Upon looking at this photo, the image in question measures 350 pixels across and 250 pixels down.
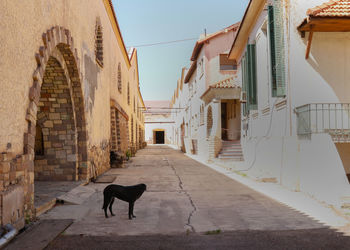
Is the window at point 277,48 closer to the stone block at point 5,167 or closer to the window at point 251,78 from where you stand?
the window at point 251,78

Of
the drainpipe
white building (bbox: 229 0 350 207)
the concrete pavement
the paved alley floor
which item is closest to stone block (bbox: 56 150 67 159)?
the concrete pavement

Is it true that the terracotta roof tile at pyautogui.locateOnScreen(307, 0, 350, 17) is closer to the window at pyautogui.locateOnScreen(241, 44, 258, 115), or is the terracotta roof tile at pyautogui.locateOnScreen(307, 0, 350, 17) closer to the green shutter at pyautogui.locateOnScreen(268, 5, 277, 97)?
the green shutter at pyautogui.locateOnScreen(268, 5, 277, 97)

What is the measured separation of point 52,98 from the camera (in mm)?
8117

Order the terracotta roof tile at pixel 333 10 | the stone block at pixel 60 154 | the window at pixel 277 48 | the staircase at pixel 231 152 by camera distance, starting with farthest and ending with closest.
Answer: the staircase at pixel 231 152 → the stone block at pixel 60 154 → the window at pixel 277 48 → the terracotta roof tile at pixel 333 10

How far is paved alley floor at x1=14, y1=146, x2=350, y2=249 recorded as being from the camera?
3824 millimetres

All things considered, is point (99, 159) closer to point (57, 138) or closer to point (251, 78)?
point (57, 138)

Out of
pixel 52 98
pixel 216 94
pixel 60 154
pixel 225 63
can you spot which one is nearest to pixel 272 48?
pixel 52 98

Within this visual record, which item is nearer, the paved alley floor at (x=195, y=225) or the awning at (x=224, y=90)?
the paved alley floor at (x=195, y=225)

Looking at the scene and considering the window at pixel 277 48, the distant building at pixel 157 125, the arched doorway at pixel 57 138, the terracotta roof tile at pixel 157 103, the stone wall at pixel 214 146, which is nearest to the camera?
the window at pixel 277 48

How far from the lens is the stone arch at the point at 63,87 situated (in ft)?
16.1

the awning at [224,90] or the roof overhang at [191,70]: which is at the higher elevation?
the roof overhang at [191,70]

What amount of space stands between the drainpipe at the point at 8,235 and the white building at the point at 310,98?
5243 millimetres

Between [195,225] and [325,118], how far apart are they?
387cm

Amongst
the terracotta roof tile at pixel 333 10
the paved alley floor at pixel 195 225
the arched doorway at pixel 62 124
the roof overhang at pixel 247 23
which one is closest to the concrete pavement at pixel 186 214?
the paved alley floor at pixel 195 225
